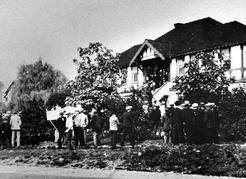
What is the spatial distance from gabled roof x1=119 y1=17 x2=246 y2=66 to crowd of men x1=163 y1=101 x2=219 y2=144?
40.0 feet

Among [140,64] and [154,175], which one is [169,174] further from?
[140,64]

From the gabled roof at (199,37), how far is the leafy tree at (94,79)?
5863 mm

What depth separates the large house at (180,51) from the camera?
29250 mm

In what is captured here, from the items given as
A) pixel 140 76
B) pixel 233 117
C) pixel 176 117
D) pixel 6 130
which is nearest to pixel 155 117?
pixel 176 117

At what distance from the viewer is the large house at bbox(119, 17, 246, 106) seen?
2925cm

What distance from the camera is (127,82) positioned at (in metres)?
38.4

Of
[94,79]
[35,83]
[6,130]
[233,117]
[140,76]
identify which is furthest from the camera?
[35,83]

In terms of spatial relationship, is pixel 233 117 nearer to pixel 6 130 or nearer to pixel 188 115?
pixel 188 115

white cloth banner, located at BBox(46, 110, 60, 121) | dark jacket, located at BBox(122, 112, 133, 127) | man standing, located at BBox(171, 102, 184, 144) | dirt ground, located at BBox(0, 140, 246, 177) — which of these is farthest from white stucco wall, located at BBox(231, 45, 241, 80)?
dirt ground, located at BBox(0, 140, 246, 177)

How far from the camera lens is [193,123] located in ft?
59.8

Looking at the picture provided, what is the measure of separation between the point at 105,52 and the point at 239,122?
43.2ft

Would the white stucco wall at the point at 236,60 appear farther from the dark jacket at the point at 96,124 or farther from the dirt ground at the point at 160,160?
the dirt ground at the point at 160,160

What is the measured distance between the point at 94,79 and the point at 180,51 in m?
8.09

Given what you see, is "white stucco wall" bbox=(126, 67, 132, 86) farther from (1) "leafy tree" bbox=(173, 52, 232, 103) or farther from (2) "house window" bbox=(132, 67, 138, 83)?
(1) "leafy tree" bbox=(173, 52, 232, 103)
